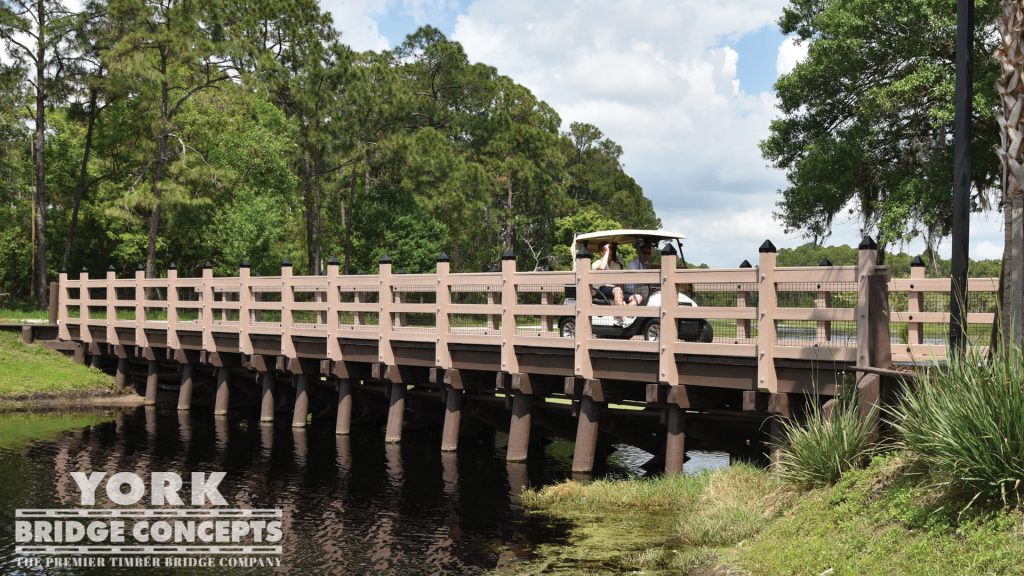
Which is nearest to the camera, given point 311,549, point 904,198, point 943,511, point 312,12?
point 943,511

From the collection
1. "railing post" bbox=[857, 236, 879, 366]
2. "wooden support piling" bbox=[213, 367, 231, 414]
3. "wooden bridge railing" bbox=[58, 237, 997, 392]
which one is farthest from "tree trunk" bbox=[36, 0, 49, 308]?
"railing post" bbox=[857, 236, 879, 366]

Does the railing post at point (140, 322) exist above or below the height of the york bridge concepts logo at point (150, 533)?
above

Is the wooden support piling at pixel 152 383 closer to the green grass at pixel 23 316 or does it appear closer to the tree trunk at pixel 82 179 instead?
the green grass at pixel 23 316

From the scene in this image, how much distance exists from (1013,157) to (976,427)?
9.74 ft

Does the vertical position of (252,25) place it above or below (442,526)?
above

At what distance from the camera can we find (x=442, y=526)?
13.8 m

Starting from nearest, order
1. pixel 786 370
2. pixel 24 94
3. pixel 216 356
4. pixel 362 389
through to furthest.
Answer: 1. pixel 786 370
2. pixel 362 389
3. pixel 216 356
4. pixel 24 94

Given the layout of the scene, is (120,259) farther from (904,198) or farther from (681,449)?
(681,449)

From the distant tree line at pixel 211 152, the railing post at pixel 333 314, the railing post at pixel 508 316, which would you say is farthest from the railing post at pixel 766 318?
the distant tree line at pixel 211 152

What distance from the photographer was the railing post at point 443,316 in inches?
741

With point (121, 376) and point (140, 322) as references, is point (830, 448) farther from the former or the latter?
point (121, 376)

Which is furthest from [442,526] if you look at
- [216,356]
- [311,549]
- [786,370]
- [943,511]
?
[216,356]

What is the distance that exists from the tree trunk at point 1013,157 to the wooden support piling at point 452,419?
11.9 meters

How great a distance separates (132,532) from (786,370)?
9.57 meters
